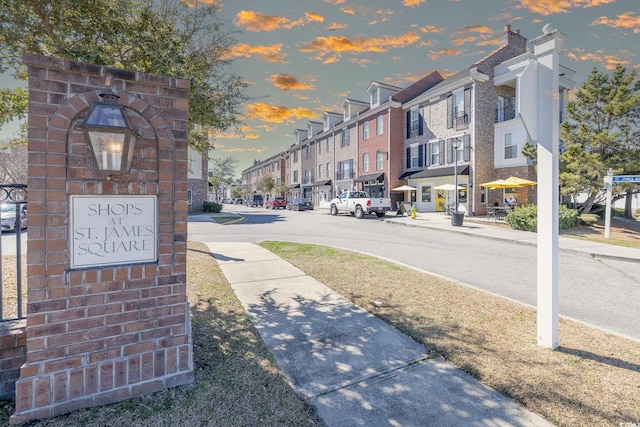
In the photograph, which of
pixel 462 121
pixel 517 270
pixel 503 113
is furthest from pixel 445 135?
pixel 517 270

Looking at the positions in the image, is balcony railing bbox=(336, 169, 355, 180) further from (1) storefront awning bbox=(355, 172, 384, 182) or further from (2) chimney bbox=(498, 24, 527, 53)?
(2) chimney bbox=(498, 24, 527, 53)

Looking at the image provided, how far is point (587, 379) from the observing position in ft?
9.19

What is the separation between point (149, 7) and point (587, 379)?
25.9ft

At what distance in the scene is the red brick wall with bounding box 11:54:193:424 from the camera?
86.8 inches

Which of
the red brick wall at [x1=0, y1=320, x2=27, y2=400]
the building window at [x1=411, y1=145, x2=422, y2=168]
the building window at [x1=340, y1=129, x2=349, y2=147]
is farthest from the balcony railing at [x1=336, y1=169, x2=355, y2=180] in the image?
the red brick wall at [x1=0, y1=320, x2=27, y2=400]

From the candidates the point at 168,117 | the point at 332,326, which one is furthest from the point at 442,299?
the point at 168,117

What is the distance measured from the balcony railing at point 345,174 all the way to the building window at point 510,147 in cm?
1520

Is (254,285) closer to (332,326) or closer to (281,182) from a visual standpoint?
(332,326)

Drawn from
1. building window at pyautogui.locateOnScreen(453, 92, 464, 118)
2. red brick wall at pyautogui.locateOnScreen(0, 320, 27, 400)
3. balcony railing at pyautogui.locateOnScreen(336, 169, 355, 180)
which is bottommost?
red brick wall at pyautogui.locateOnScreen(0, 320, 27, 400)

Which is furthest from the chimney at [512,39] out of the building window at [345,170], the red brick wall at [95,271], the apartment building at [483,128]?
the red brick wall at [95,271]

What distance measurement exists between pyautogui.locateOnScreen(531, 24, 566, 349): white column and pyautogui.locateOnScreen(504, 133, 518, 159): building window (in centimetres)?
2121

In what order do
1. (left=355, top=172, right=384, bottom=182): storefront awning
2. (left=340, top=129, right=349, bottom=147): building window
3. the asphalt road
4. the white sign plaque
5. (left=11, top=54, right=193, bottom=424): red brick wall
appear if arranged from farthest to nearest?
(left=340, top=129, right=349, bottom=147): building window < (left=355, top=172, right=384, bottom=182): storefront awning < the asphalt road < the white sign plaque < (left=11, top=54, right=193, bottom=424): red brick wall

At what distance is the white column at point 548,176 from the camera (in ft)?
10.7

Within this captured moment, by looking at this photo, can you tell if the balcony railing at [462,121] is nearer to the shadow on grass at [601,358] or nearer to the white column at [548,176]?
the white column at [548,176]
